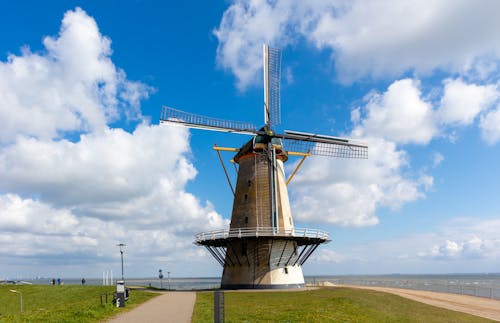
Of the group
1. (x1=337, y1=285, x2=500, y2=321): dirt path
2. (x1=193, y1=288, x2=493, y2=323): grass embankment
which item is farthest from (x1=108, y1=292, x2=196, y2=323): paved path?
(x1=337, y1=285, x2=500, y2=321): dirt path

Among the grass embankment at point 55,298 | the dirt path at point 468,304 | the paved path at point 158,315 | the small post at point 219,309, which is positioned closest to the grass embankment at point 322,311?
the paved path at point 158,315

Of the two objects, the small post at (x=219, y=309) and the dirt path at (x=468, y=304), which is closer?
the small post at (x=219, y=309)

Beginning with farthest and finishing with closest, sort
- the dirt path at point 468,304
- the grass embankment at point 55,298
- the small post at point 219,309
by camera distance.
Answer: the dirt path at point 468,304, the grass embankment at point 55,298, the small post at point 219,309

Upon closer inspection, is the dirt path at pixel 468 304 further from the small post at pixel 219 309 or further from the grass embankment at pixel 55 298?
the grass embankment at pixel 55 298

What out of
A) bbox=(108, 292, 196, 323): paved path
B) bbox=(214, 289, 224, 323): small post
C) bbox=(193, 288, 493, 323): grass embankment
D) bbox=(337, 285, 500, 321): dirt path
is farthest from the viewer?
bbox=(337, 285, 500, 321): dirt path

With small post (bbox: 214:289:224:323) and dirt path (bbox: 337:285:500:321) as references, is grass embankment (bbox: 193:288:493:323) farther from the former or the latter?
small post (bbox: 214:289:224:323)

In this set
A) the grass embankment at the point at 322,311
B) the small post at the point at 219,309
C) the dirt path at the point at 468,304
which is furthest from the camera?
the dirt path at the point at 468,304

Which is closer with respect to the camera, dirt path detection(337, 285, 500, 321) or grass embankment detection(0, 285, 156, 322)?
grass embankment detection(0, 285, 156, 322)

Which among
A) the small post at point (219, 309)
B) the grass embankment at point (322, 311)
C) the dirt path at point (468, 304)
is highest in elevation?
the small post at point (219, 309)

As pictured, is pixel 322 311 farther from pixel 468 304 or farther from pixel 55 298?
pixel 55 298

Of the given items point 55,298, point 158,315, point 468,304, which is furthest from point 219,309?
point 55,298

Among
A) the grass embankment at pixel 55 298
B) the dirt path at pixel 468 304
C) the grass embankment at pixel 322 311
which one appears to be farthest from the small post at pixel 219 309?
the dirt path at pixel 468 304

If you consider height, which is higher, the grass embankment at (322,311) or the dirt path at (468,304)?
the grass embankment at (322,311)

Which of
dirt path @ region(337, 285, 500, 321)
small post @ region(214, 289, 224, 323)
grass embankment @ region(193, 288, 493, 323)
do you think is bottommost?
dirt path @ region(337, 285, 500, 321)
